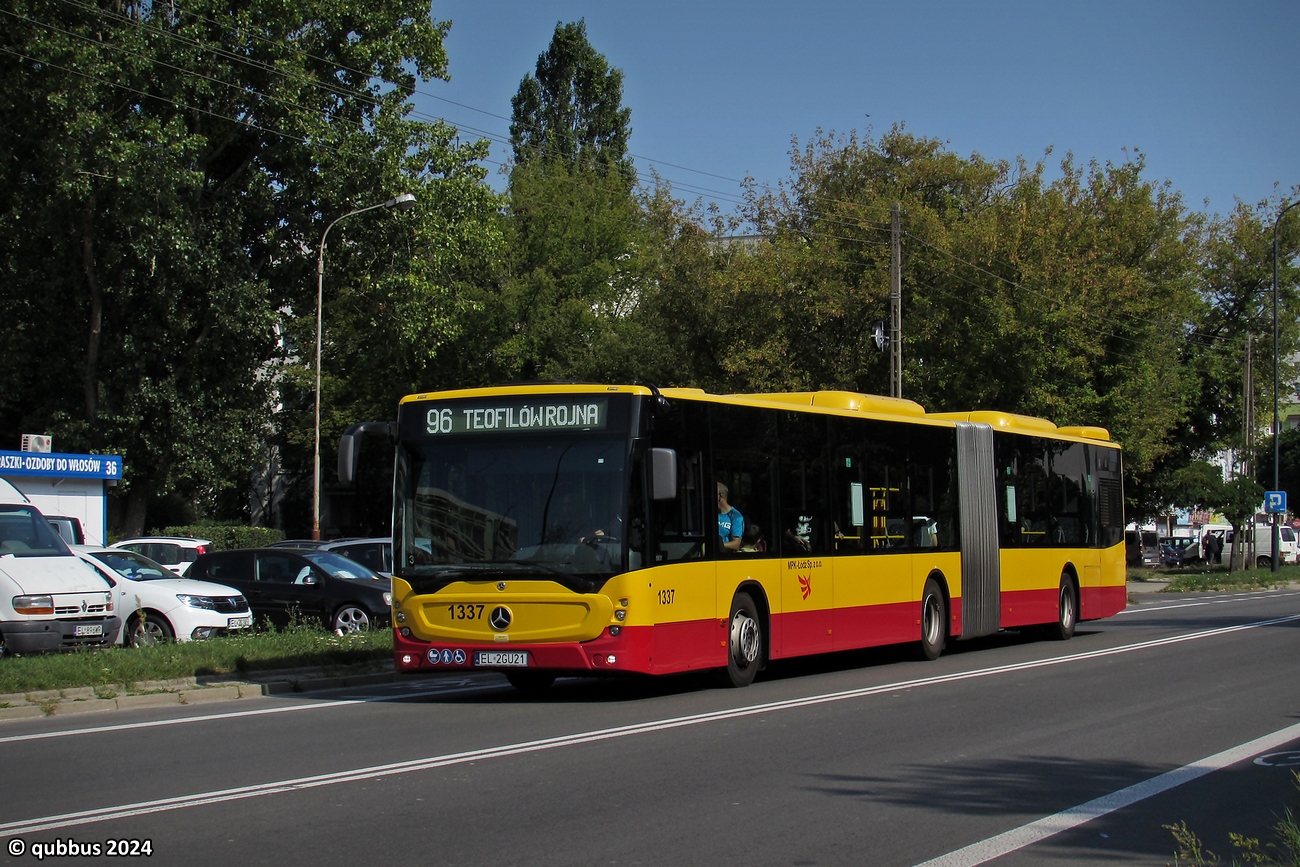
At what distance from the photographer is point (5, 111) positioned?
34031mm

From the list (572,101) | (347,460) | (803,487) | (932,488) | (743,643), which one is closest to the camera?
(347,460)

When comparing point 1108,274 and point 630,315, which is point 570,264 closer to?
point 630,315

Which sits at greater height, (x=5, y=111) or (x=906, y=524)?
(x=5, y=111)

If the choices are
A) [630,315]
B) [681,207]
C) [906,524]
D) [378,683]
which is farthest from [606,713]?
[630,315]

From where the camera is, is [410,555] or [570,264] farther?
[570,264]

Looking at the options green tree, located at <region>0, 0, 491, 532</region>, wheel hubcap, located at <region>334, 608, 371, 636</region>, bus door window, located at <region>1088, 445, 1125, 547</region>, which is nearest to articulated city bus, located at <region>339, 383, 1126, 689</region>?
wheel hubcap, located at <region>334, 608, 371, 636</region>

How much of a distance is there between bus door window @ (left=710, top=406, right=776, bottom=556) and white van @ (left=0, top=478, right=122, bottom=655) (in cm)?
763

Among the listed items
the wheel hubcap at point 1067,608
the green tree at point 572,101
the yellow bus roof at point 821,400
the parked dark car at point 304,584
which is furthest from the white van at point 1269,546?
the parked dark car at point 304,584

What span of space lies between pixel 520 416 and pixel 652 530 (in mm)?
1693

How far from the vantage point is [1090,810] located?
Result: 7664 millimetres

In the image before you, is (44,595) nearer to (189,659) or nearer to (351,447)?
(189,659)

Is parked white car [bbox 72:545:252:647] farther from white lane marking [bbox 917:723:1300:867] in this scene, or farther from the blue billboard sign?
white lane marking [bbox 917:723:1300:867]

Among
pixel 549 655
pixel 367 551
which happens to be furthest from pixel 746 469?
pixel 367 551

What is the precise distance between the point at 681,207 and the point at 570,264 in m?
11.1
